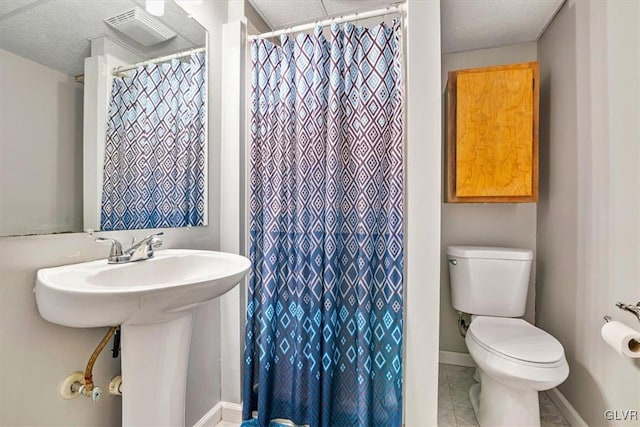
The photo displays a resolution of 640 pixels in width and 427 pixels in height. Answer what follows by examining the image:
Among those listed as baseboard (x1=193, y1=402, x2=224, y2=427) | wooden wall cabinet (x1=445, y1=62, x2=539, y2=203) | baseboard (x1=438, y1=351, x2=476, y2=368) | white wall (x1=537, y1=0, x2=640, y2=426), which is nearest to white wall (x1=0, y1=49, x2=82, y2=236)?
baseboard (x1=193, y1=402, x2=224, y2=427)

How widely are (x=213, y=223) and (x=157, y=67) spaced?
2.38ft

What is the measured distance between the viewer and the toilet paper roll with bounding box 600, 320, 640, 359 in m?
1.05

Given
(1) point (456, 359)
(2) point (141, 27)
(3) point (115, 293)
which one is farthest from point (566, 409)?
(2) point (141, 27)

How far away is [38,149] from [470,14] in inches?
85.1

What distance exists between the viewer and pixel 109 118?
1017 mm

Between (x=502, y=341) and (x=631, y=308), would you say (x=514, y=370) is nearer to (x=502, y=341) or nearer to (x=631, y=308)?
(x=502, y=341)

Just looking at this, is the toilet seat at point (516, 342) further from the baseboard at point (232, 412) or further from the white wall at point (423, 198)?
the baseboard at point (232, 412)

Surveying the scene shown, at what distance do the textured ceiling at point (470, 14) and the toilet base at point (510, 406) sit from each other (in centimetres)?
202

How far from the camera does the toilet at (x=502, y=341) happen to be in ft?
4.11

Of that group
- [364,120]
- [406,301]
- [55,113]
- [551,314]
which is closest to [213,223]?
[55,113]

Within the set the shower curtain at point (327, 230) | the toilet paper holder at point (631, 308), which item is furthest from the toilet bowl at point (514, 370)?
the shower curtain at point (327, 230)

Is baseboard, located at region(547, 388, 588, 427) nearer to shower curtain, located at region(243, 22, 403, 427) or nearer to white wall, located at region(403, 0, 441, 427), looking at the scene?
white wall, located at region(403, 0, 441, 427)

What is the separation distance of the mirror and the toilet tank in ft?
5.23

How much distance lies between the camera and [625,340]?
41.4 inches
